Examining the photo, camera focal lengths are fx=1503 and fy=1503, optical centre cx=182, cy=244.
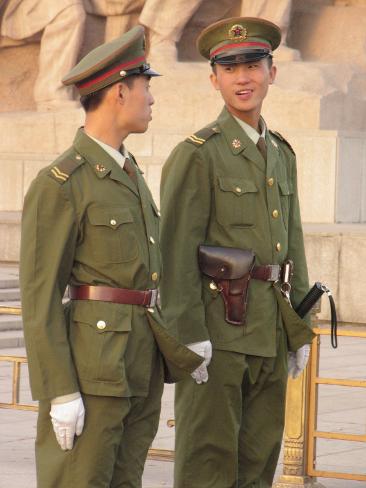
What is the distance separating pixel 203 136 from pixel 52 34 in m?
10.9

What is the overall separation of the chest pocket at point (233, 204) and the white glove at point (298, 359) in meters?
0.44

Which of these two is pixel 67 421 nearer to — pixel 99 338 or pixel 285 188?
pixel 99 338

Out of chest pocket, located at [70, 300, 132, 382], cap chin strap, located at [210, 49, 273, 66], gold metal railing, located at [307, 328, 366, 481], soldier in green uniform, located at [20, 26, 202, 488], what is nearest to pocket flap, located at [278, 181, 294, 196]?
cap chin strap, located at [210, 49, 273, 66]

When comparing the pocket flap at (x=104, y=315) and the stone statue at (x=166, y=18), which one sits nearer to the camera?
the pocket flap at (x=104, y=315)

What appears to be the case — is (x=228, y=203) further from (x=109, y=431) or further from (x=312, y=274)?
(x=312, y=274)

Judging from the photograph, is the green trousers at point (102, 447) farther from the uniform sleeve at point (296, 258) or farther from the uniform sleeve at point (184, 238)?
the uniform sleeve at point (296, 258)

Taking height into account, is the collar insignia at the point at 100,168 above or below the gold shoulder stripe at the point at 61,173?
above

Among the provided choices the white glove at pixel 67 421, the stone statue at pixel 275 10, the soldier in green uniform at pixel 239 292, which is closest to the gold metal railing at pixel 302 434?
the soldier in green uniform at pixel 239 292

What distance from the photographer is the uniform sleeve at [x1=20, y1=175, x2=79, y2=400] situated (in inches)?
148

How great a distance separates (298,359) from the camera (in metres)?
4.66

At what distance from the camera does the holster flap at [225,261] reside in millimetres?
4410

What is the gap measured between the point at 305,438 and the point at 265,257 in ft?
4.76

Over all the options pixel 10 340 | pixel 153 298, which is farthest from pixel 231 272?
pixel 10 340

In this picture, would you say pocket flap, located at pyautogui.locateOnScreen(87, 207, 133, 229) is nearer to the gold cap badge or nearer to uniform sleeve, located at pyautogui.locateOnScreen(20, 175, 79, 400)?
uniform sleeve, located at pyautogui.locateOnScreen(20, 175, 79, 400)
